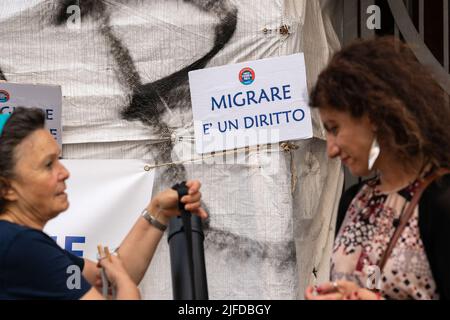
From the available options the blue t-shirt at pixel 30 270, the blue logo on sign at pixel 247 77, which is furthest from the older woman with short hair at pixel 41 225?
the blue logo on sign at pixel 247 77

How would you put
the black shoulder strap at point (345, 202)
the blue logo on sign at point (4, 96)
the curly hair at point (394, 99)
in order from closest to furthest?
the curly hair at point (394, 99)
the black shoulder strap at point (345, 202)
the blue logo on sign at point (4, 96)

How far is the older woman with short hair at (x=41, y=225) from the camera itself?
2646 mm

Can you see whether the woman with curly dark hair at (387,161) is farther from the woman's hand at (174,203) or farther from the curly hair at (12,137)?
the curly hair at (12,137)

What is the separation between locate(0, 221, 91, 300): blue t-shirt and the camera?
2.64 metres

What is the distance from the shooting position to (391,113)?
2.46 meters

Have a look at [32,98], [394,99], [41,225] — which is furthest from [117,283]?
[32,98]

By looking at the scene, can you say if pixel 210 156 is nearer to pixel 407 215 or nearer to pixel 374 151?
pixel 374 151

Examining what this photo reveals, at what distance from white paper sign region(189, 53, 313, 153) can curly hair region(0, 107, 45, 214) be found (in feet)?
5.78

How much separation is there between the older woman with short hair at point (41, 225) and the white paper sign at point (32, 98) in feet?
5.76

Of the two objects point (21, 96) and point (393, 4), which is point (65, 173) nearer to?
point (21, 96)

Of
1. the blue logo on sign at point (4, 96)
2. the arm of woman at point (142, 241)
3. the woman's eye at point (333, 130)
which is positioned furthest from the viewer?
the blue logo on sign at point (4, 96)

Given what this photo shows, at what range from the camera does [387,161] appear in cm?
254
